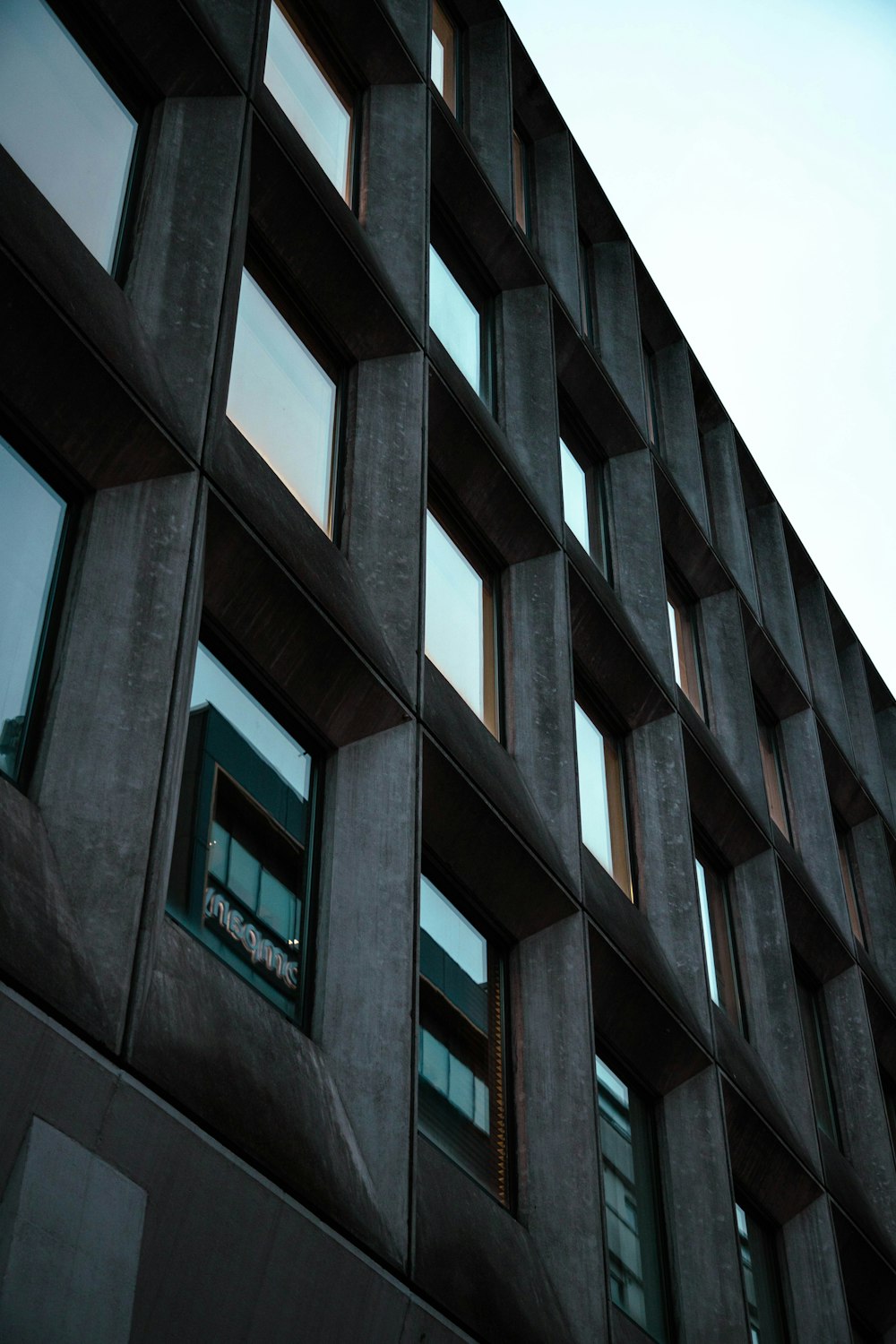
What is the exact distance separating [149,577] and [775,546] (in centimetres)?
1985

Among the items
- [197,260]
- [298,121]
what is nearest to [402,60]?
[298,121]

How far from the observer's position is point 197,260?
492 inches

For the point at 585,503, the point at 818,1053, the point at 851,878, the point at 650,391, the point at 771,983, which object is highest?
the point at 650,391

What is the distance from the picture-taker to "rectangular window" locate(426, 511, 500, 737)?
1542 centimetres

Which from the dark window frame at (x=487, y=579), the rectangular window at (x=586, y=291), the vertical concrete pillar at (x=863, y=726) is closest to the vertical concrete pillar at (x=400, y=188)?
the dark window frame at (x=487, y=579)

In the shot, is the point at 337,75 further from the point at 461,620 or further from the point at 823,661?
the point at 823,661

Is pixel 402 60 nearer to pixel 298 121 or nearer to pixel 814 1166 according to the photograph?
pixel 298 121

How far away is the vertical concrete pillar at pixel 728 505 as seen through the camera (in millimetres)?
25312

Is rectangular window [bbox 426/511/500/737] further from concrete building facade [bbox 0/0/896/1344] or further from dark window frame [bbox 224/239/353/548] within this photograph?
dark window frame [bbox 224/239/353/548]

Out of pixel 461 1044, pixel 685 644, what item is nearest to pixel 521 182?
pixel 685 644

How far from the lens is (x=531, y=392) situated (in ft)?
62.7

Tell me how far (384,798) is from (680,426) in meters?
14.6

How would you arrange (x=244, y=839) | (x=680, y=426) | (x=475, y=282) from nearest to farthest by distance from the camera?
(x=244, y=839) < (x=475, y=282) < (x=680, y=426)

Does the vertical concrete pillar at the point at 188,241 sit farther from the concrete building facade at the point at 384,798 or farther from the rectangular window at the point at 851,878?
the rectangular window at the point at 851,878
